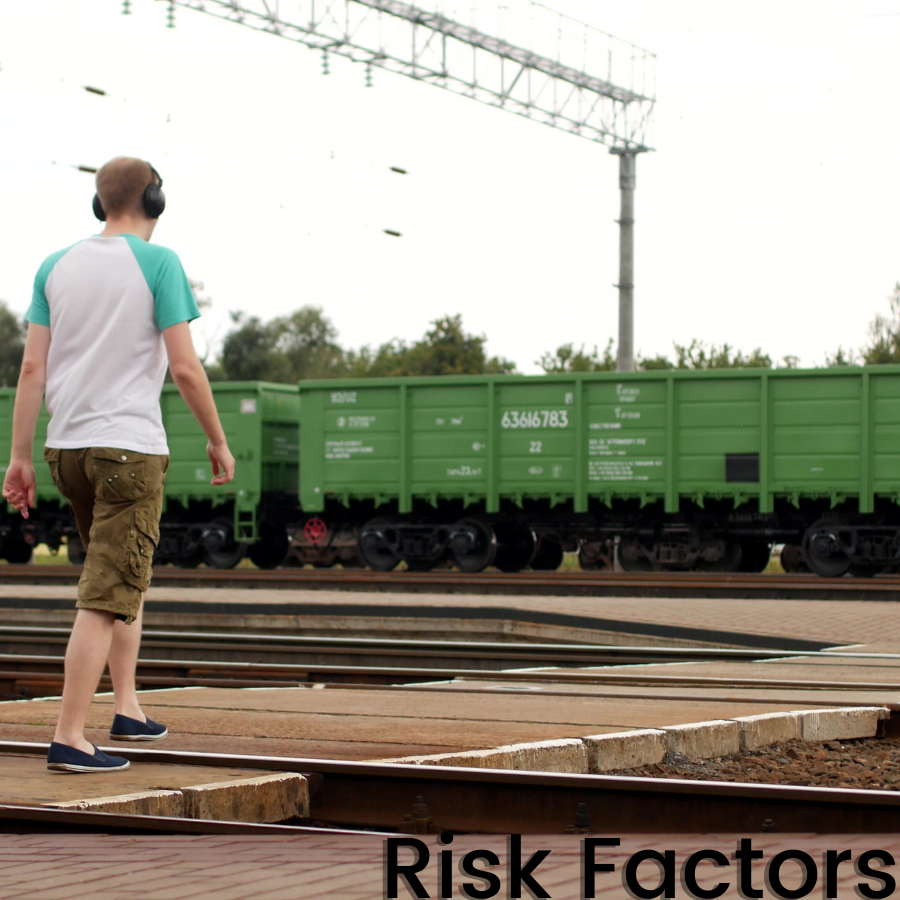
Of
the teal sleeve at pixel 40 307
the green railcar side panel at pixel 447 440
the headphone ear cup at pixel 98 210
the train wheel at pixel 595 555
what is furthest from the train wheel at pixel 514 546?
the teal sleeve at pixel 40 307

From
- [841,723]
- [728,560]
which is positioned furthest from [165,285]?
[728,560]

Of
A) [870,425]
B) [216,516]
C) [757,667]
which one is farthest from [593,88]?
[757,667]

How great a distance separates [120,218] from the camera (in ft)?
15.3

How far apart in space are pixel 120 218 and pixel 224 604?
8.39 meters

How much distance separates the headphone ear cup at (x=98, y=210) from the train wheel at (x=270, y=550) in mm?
19866

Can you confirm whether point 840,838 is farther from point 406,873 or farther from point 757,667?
point 757,667

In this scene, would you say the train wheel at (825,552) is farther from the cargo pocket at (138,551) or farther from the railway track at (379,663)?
the cargo pocket at (138,551)

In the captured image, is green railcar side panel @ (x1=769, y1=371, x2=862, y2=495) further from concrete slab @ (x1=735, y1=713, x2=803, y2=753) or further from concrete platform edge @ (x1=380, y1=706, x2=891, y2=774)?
concrete slab @ (x1=735, y1=713, x2=803, y2=753)

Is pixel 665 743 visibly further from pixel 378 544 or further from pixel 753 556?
pixel 753 556

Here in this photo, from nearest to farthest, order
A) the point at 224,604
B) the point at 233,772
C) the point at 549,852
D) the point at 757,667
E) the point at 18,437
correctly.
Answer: the point at 549,852 → the point at 233,772 → the point at 18,437 → the point at 757,667 → the point at 224,604

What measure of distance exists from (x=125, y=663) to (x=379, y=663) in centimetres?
515

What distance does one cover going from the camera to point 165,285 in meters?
4.49

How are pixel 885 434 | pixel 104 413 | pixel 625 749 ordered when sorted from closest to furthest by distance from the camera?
pixel 104 413 → pixel 625 749 → pixel 885 434

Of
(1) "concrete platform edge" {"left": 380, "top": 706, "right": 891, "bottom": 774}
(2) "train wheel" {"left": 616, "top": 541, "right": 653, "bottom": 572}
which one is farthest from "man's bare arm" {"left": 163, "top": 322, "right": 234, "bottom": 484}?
(2) "train wheel" {"left": 616, "top": 541, "right": 653, "bottom": 572}
